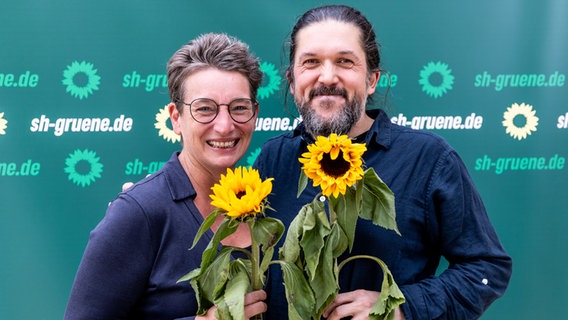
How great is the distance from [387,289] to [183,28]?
1591mm

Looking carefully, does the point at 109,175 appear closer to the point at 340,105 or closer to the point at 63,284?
the point at 63,284

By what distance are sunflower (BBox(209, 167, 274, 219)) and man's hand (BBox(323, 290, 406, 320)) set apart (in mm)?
349

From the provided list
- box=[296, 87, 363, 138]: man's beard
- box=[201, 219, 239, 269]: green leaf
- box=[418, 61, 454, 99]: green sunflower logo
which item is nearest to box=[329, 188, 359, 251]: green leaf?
box=[201, 219, 239, 269]: green leaf

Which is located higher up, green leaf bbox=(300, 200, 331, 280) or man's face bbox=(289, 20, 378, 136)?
man's face bbox=(289, 20, 378, 136)

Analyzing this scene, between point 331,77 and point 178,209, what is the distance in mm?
576

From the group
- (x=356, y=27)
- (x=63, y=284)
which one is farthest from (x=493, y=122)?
(x=63, y=284)

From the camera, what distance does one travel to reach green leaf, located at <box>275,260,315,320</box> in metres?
1.38

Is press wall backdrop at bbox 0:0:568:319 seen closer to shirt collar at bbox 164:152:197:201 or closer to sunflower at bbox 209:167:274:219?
shirt collar at bbox 164:152:197:201

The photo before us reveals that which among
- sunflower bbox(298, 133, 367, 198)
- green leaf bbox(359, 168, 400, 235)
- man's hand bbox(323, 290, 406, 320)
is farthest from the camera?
man's hand bbox(323, 290, 406, 320)

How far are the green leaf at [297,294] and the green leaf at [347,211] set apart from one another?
0.14 m

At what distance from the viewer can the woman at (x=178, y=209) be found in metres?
1.62

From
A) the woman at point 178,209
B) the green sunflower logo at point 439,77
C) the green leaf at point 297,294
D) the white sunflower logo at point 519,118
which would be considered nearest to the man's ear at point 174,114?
the woman at point 178,209

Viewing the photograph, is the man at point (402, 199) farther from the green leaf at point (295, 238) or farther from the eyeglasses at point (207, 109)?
the green leaf at point (295, 238)

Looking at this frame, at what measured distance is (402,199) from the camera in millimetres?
1718
